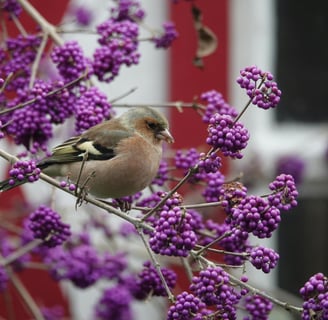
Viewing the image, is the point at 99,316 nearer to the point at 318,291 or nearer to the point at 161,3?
the point at 318,291

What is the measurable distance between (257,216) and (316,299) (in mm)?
202

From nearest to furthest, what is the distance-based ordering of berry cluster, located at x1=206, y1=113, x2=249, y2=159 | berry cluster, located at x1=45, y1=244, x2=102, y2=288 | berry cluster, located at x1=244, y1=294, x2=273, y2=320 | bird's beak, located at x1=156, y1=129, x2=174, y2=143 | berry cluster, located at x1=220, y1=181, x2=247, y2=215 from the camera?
berry cluster, located at x1=206, y1=113, x2=249, y2=159 < berry cluster, located at x1=220, y1=181, x2=247, y2=215 < berry cluster, located at x1=244, y1=294, x2=273, y2=320 < bird's beak, located at x1=156, y1=129, x2=174, y2=143 < berry cluster, located at x1=45, y1=244, x2=102, y2=288

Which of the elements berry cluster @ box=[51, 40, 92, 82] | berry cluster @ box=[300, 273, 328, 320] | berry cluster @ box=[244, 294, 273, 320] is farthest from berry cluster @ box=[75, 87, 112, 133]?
berry cluster @ box=[300, 273, 328, 320]

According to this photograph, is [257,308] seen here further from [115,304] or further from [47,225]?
[115,304]

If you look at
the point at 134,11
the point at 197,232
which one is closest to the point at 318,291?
the point at 197,232

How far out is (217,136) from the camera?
1534mm

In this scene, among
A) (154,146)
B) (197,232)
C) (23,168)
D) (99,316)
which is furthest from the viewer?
(99,316)

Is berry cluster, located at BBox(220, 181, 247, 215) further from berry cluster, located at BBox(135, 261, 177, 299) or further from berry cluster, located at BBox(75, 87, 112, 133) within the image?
berry cluster, located at BBox(75, 87, 112, 133)

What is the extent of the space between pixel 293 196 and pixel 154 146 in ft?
2.52

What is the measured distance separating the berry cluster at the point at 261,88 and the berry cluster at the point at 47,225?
24.5 inches

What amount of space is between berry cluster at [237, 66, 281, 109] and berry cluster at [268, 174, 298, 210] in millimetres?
153

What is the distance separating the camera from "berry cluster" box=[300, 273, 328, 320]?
1536 mm

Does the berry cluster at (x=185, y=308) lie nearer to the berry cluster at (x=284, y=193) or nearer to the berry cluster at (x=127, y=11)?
the berry cluster at (x=284, y=193)

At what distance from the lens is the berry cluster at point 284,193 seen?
1.58m
